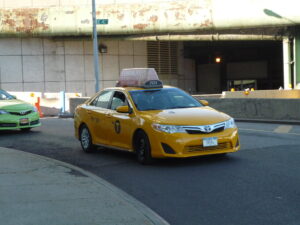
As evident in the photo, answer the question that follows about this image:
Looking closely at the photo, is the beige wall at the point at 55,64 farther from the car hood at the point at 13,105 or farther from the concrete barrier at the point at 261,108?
the car hood at the point at 13,105

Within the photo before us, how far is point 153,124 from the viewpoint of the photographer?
9.38 meters

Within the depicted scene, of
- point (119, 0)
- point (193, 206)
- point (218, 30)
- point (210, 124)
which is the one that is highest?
point (119, 0)

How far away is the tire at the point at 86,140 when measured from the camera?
11.8 m

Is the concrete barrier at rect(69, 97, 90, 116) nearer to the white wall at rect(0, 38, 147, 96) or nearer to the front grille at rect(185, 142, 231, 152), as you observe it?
the white wall at rect(0, 38, 147, 96)

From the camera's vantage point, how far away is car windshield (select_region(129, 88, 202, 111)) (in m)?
10.3

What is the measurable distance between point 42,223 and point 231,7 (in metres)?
21.4

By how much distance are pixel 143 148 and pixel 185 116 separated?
3.18 feet

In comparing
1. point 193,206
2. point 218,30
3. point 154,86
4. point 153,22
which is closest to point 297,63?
point 218,30

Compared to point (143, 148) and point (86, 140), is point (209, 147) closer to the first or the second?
point (143, 148)

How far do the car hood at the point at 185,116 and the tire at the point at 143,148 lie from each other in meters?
0.36

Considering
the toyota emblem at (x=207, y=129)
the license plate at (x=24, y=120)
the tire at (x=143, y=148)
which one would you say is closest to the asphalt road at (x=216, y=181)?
the tire at (x=143, y=148)

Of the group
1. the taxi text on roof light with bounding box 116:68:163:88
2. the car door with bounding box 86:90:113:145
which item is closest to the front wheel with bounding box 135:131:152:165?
the car door with bounding box 86:90:113:145

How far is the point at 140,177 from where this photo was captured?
863 cm

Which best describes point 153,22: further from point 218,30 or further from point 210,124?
point 210,124
